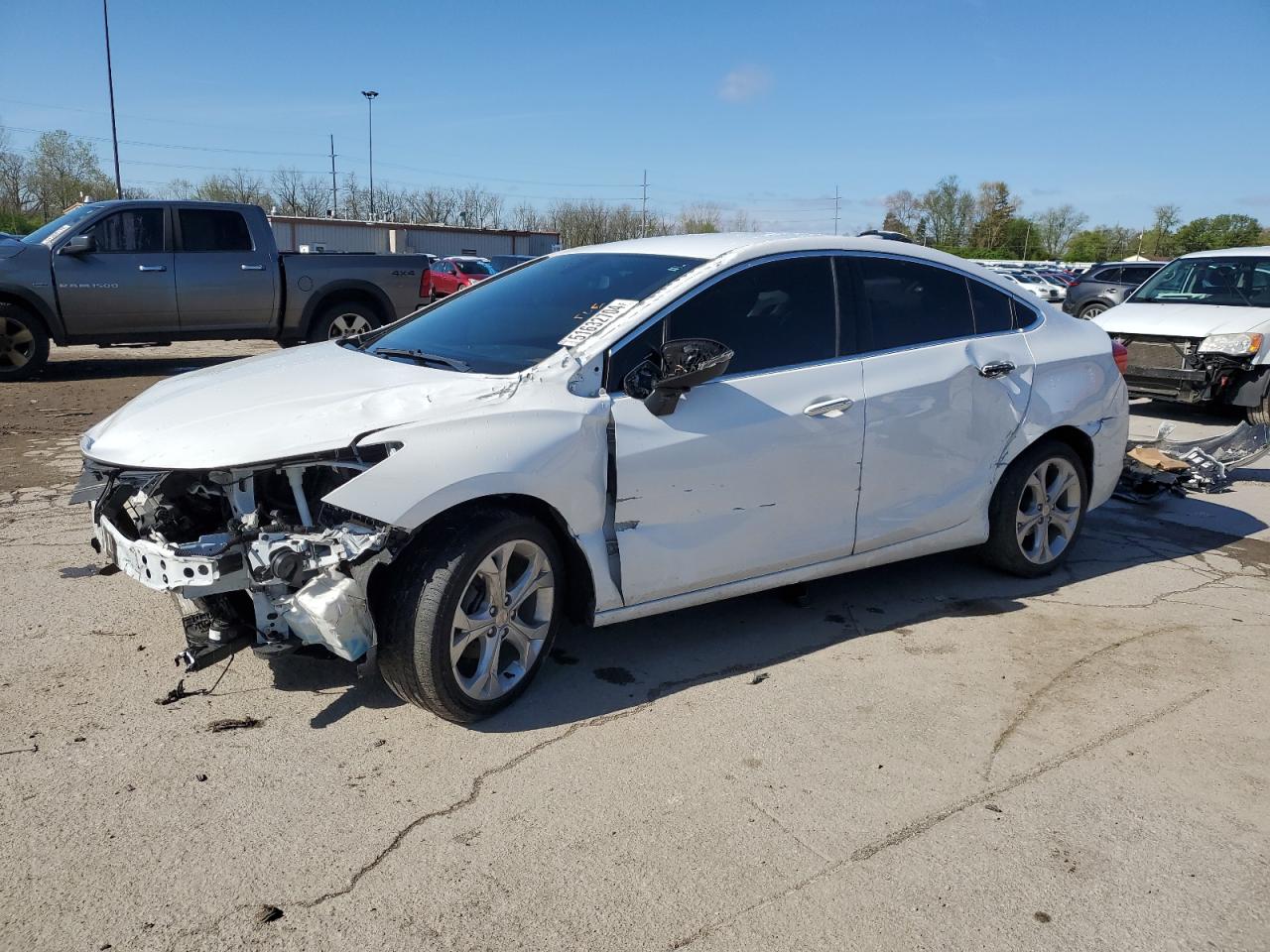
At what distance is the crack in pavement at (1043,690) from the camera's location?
357 cm

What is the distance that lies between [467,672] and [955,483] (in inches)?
101

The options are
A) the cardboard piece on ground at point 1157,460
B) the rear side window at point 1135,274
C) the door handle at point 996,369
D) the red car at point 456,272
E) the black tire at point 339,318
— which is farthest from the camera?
the red car at point 456,272

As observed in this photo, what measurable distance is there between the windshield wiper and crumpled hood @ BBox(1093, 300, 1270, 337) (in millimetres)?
8728

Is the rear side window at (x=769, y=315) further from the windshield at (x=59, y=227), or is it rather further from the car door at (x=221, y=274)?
the windshield at (x=59, y=227)

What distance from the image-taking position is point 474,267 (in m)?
29.2

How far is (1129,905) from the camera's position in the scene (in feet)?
A: 8.99

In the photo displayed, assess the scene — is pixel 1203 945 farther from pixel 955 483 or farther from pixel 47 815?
pixel 47 815

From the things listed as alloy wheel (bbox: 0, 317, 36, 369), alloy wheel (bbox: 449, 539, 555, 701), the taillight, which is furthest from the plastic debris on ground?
alloy wheel (bbox: 0, 317, 36, 369)

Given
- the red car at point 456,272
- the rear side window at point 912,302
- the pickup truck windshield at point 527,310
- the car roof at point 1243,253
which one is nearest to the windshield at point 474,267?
the red car at point 456,272

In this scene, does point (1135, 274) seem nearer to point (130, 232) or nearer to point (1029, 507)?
point (1029, 507)

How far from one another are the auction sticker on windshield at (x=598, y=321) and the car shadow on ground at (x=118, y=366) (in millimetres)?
8462

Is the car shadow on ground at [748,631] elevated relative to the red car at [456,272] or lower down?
lower down

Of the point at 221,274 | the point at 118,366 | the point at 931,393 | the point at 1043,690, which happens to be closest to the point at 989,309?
the point at 931,393

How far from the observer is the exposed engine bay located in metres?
3.29
